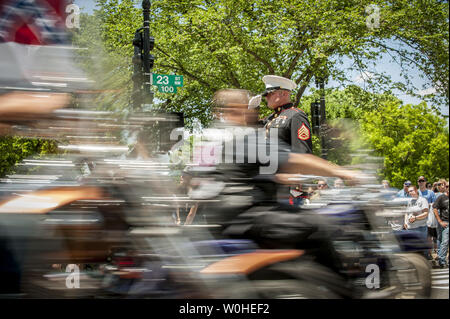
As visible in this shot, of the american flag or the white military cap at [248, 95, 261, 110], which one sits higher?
the american flag

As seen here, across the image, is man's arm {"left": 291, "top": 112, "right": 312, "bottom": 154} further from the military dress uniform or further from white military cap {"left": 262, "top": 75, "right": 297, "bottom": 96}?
white military cap {"left": 262, "top": 75, "right": 297, "bottom": 96}

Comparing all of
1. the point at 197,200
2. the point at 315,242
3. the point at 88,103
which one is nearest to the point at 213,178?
the point at 197,200

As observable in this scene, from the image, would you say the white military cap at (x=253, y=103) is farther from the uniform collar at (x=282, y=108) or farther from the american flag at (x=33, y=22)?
the american flag at (x=33, y=22)

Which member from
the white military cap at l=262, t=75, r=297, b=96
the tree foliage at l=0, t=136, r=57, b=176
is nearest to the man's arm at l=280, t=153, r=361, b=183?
the white military cap at l=262, t=75, r=297, b=96

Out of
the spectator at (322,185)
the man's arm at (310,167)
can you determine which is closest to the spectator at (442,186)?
the man's arm at (310,167)

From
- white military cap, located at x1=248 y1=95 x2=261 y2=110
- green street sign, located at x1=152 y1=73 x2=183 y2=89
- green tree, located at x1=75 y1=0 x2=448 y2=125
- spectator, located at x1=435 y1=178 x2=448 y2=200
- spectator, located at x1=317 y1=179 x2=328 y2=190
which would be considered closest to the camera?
spectator, located at x1=435 y1=178 x2=448 y2=200

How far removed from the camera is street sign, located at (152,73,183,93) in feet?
26.3

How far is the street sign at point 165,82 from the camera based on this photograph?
8023 millimetres

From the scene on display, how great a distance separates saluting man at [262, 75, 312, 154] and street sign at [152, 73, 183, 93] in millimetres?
4750

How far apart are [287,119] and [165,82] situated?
207 inches

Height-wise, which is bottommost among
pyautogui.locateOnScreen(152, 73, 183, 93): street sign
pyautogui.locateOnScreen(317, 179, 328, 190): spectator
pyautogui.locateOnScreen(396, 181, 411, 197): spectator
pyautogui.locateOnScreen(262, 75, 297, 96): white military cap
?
pyautogui.locateOnScreen(396, 181, 411, 197): spectator

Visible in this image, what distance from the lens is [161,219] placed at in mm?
2018

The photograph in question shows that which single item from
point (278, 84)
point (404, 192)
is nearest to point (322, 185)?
point (278, 84)
